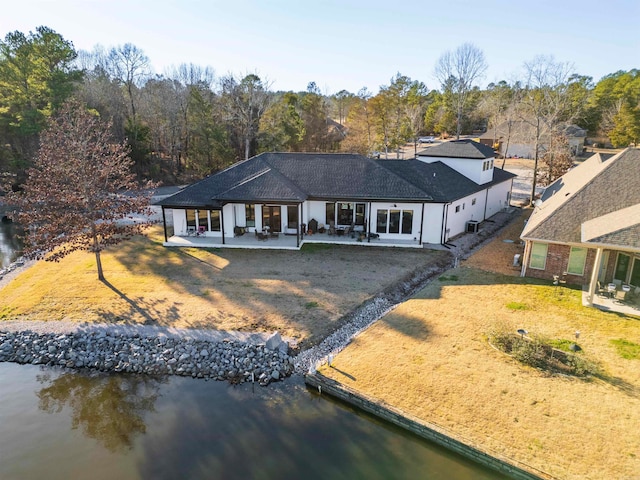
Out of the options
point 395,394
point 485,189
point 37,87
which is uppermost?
point 37,87

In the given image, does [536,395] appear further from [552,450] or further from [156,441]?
[156,441]

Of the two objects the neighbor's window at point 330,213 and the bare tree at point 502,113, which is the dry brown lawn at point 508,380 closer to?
the neighbor's window at point 330,213

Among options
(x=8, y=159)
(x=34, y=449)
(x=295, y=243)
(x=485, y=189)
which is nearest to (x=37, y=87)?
(x=8, y=159)

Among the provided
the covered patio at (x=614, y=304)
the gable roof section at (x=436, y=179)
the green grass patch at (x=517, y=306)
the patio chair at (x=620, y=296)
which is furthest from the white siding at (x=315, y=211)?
the patio chair at (x=620, y=296)

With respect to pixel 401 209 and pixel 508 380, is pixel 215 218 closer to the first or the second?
pixel 401 209

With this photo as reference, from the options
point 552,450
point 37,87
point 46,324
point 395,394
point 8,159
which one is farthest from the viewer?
point 8,159

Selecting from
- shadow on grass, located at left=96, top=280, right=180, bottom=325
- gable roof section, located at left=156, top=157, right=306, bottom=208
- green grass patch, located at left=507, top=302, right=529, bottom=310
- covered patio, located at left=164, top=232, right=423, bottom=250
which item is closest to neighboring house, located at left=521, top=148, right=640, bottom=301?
green grass patch, located at left=507, top=302, right=529, bottom=310

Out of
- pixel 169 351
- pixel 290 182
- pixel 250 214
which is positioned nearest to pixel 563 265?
pixel 290 182

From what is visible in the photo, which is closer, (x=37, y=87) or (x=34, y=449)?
(x=34, y=449)
